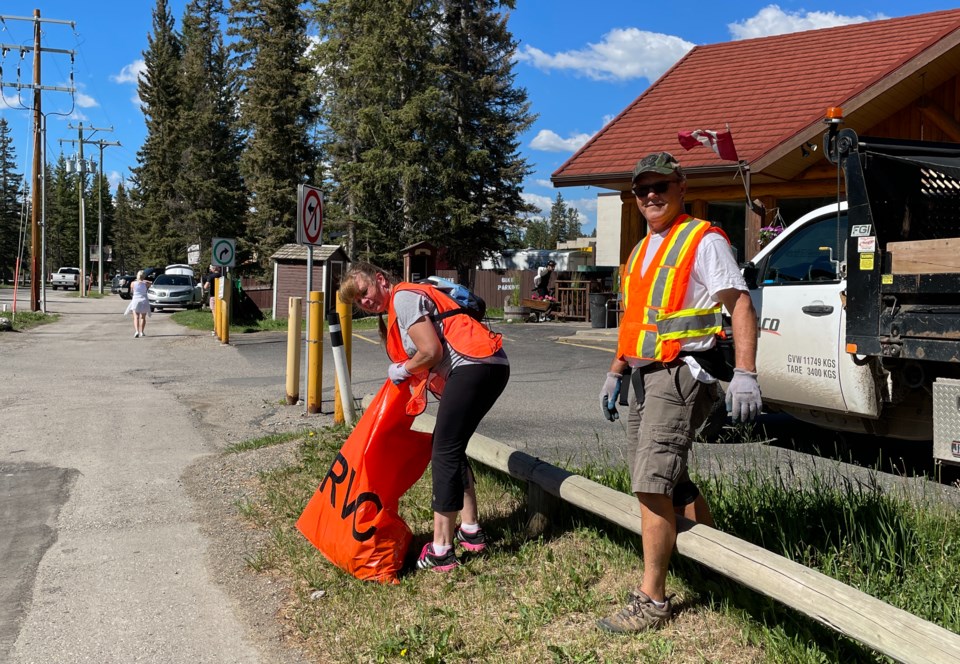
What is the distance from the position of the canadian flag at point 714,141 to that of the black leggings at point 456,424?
33.0 feet

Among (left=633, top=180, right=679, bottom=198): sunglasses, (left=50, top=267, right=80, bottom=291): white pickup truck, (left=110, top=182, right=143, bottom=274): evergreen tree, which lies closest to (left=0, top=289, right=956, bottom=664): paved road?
(left=633, top=180, right=679, bottom=198): sunglasses

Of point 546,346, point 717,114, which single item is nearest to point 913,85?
point 717,114

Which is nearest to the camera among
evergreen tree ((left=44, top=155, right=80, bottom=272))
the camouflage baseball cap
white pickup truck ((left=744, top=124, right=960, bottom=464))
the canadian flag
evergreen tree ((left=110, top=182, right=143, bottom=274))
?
the camouflage baseball cap

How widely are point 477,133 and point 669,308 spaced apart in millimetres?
37559

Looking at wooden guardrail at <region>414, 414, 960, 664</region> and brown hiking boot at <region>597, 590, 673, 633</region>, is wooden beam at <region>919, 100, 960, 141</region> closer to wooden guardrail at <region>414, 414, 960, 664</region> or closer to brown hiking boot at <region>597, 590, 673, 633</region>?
wooden guardrail at <region>414, 414, 960, 664</region>

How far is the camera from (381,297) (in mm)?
4602

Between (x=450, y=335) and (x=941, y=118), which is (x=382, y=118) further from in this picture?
(x=450, y=335)

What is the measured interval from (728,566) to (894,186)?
133 inches

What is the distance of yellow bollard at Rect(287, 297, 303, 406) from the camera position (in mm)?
9672

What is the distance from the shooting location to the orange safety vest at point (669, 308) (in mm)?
3457

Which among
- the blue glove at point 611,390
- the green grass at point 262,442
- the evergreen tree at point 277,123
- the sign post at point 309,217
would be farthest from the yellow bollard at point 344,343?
the evergreen tree at point 277,123

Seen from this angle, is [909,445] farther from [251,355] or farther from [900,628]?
[251,355]

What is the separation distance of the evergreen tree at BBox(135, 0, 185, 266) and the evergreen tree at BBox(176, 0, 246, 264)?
A: 2.26 meters

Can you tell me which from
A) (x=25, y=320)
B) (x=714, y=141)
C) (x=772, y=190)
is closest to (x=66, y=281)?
(x=25, y=320)
